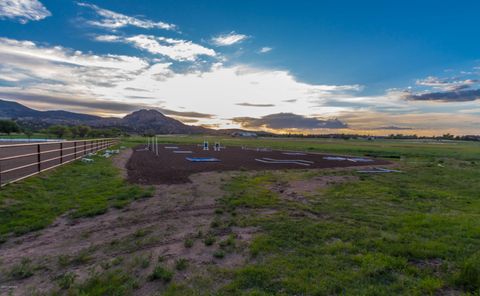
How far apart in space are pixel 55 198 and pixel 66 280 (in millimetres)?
5216

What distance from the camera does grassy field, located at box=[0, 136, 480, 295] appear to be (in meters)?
3.30

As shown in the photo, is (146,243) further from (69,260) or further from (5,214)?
(5,214)

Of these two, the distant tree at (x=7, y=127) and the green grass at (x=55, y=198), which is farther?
the distant tree at (x=7, y=127)

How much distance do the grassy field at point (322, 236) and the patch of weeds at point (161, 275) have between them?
12mm

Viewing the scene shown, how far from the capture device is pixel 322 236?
16.1 ft

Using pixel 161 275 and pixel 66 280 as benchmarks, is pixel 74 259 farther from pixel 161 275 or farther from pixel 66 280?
pixel 161 275

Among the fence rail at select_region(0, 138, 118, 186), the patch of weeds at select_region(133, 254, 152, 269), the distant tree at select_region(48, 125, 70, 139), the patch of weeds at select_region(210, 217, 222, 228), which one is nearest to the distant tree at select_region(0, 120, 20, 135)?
the distant tree at select_region(48, 125, 70, 139)

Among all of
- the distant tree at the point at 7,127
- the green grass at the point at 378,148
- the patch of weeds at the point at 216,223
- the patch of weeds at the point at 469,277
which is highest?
the distant tree at the point at 7,127

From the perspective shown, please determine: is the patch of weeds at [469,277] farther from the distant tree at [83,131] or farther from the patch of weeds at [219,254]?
the distant tree at [83,131]

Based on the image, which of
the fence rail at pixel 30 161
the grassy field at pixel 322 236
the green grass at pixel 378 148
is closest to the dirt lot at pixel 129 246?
the grassy field at pixel 322 236

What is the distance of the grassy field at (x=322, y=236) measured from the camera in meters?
3.30

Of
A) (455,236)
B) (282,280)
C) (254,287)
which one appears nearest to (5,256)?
(254,287)

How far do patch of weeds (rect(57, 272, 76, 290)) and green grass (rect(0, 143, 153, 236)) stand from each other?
2.41m

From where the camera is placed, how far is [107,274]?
3537 millimetres
